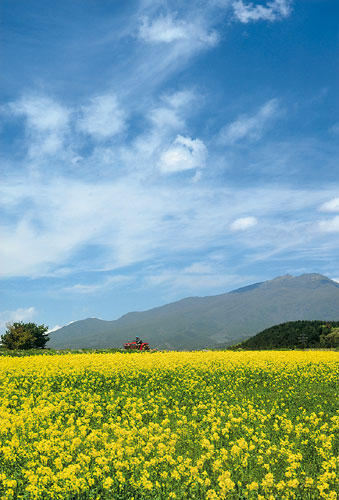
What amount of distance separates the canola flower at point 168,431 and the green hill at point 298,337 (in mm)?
22382

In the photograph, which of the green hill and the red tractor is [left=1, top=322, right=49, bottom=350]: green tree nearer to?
the red tractor

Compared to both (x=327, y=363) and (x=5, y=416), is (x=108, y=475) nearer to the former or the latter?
(x=5, y=416)

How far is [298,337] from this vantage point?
43.9m

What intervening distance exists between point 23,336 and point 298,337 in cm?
2927

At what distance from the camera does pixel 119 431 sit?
31.8 feet

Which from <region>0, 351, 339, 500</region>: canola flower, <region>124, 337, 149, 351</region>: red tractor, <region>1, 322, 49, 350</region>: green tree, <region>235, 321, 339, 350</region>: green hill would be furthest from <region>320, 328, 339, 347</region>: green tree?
<region>1, 322, 49, 350</region>: green tree

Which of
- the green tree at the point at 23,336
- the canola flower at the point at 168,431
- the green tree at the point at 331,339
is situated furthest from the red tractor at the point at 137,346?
the green tree at the point at 331,339

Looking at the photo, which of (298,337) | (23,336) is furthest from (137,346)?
(298,337)

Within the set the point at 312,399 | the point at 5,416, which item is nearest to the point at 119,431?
the point at 5,416

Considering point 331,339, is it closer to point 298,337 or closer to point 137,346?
point 298,337

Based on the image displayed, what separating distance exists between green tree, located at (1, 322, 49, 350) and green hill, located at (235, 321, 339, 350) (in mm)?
23523

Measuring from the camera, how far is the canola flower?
7.84 m

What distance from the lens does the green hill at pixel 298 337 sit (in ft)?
140

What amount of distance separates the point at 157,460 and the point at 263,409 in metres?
5.80
